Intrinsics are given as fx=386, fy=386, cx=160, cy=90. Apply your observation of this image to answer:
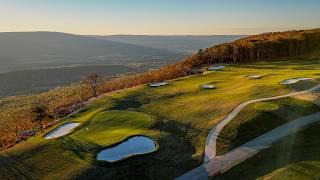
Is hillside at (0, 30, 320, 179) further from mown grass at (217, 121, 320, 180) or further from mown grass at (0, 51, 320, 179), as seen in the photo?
mown grass at (217, 121, 320, 180)

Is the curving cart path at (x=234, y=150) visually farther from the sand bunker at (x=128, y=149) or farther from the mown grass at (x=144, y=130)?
the sand bunker at (x=128, y=149)

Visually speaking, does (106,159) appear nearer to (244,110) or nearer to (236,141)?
(236,141)

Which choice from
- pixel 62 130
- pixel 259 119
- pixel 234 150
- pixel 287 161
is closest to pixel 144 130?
pixel 62 130

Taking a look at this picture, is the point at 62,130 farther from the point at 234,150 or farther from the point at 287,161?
the point at 287,161

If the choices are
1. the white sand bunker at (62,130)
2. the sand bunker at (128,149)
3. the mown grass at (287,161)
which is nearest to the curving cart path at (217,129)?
the mown grass at (287,161)

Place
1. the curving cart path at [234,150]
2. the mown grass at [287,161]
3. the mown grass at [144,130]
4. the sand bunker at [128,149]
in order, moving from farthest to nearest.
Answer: the sand bunker at [128,149] → the mown grass at [144,130] → the curving cart path at [234,150] → the mown grass at [287,161]
